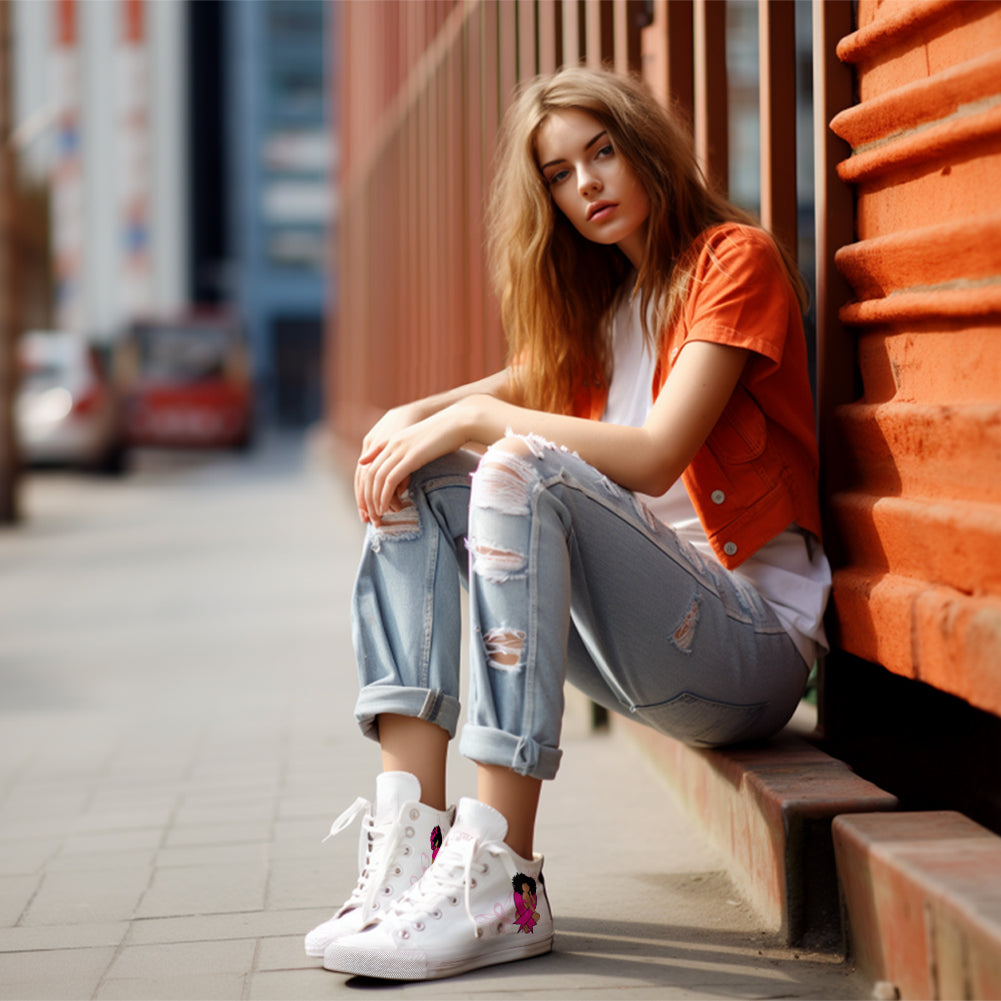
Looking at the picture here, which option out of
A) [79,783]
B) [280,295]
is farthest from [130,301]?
[79,783]

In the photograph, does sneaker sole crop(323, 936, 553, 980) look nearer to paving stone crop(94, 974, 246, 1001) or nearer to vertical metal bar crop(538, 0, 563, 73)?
paving stone crop(94, 974, 246, 1001)

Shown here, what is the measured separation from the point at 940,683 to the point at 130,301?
158 feet

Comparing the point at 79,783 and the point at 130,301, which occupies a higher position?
the point at 130,301

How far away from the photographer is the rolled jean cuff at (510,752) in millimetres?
2148

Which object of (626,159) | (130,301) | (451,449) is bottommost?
(451,449)

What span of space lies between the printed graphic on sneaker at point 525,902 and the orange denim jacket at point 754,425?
63cm

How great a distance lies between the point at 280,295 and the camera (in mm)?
53125

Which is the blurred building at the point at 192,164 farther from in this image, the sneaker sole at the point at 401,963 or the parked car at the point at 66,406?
the sneaker sole at the point at 401,963

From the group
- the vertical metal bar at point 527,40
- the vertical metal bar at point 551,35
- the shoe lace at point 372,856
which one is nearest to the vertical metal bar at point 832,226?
the shoe lace at point 372,856

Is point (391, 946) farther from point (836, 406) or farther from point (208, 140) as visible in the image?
point (208, 140)

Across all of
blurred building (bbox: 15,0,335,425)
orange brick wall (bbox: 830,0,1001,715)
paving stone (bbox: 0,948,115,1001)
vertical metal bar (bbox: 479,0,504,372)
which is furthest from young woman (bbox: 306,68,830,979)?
blurred building (bbox: 15,0,335,425)

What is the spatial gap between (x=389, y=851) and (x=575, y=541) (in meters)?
0.54

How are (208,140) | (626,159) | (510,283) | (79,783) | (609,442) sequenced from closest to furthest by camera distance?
1. (609,442)
2. (626,159)
3. (510,283)
4. (79,783)
5. (208,140)

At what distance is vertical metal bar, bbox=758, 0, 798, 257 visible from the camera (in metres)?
2.96
